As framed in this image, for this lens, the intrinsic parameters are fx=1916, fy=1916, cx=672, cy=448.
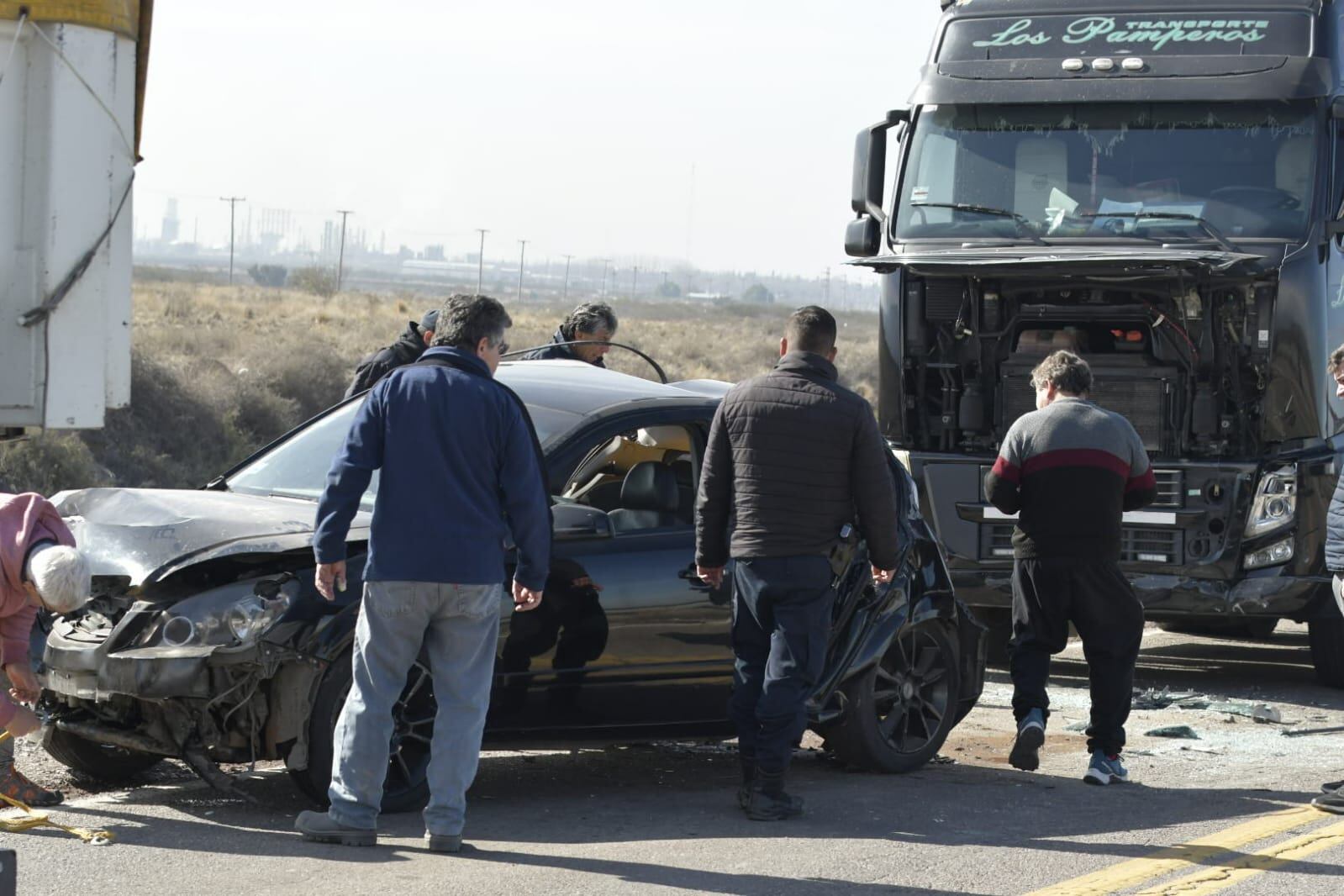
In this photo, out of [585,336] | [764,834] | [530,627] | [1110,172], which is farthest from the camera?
[1110,172]

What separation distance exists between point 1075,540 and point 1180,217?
11.5 ft

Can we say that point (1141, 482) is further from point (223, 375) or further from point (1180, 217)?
point (223, 375)

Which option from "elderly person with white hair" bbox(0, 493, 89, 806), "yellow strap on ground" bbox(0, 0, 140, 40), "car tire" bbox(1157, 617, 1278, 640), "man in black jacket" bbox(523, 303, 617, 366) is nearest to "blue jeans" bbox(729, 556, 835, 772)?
A: "elderly person with white hair" bbox(0, 493, 89, 806)

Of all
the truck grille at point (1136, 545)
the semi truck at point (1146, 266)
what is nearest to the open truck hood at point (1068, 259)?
the semi truck at point (1146, 266)

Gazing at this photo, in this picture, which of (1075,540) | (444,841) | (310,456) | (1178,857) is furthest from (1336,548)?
(310,456)

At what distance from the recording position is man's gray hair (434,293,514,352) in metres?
6.39

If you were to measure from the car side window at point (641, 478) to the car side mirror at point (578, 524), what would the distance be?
14 centimetres

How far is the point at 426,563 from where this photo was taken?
617cm

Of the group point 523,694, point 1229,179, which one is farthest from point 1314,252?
point 523,694

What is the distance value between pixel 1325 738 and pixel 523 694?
4589 mm

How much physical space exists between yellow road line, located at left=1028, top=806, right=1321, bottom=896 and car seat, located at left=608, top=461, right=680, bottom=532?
218cm

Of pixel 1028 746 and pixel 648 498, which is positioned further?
pixel 1028 746

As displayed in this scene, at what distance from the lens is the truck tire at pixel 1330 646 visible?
11031 millimetres

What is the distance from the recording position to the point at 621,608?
721 centimetres
